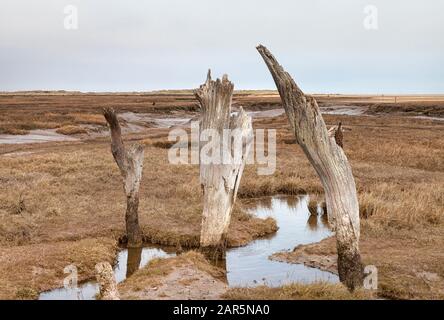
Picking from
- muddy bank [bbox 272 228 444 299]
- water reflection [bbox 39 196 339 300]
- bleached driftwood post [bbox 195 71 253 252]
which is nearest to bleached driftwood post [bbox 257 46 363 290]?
muddy bank [bbox 272 228 444 299]

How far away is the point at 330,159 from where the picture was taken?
36.8 ft

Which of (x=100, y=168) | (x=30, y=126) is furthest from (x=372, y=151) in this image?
(x=30, y=126)

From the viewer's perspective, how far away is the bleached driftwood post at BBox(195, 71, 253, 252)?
50.1 ft

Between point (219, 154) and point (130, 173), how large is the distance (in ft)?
10.8

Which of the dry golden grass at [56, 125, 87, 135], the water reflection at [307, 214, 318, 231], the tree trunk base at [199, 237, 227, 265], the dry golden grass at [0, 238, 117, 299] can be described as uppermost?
the dry golden grass at [56, 125, 87, 135]

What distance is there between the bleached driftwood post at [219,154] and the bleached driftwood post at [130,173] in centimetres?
241

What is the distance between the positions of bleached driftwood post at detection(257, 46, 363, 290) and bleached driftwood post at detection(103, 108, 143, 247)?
676cm

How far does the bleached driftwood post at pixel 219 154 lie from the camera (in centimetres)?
1526

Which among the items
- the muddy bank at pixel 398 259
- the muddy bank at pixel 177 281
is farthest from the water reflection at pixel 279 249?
the muddy bank at pixel 177 281

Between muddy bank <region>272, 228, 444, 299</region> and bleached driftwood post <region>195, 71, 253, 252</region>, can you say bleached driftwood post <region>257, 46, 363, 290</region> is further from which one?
bleached driftwood post <region>195, 71, 253, 252</region>

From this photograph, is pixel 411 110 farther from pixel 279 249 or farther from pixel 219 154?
pixel 219 154

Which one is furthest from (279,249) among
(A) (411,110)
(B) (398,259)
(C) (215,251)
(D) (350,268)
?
(A) (411,110)
